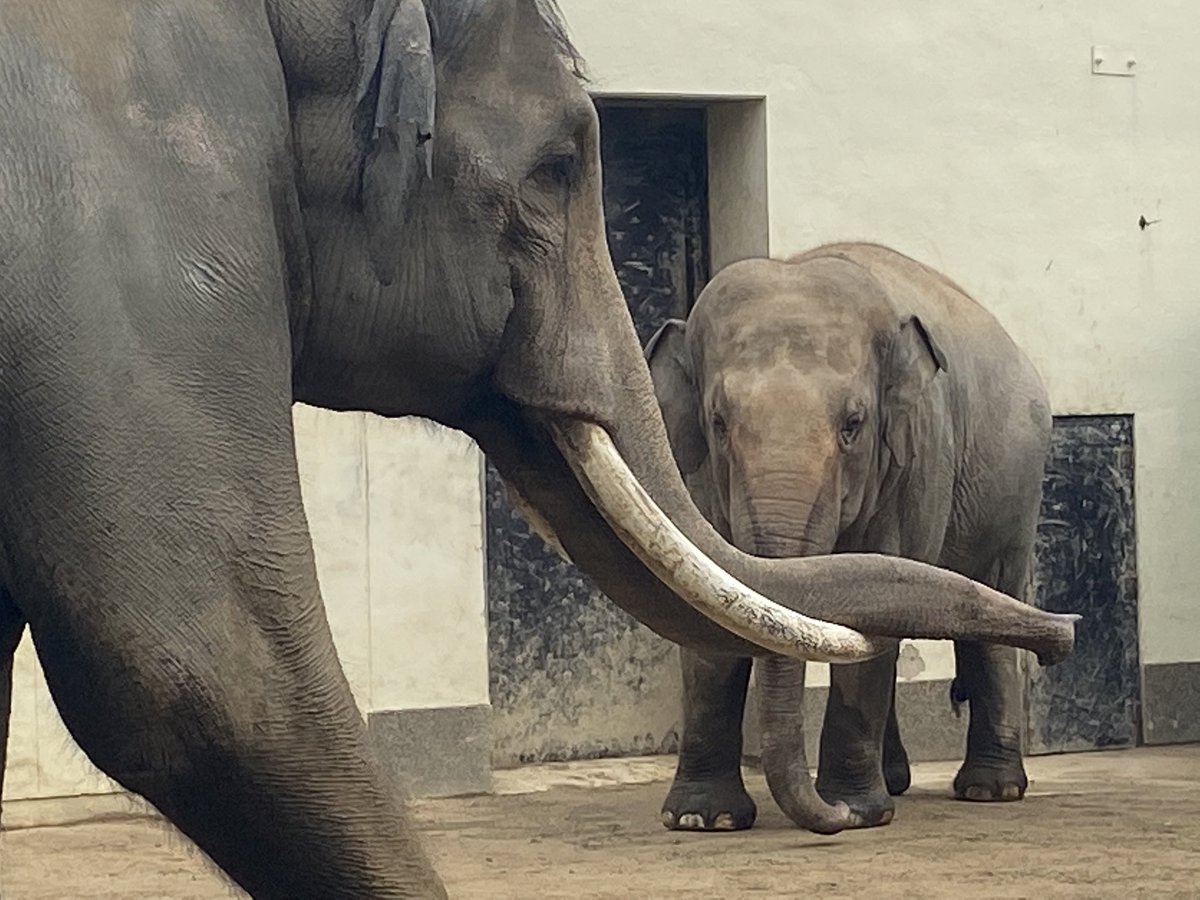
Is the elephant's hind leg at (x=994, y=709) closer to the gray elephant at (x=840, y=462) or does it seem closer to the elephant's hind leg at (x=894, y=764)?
the gray elephant at (x=840, y=462)

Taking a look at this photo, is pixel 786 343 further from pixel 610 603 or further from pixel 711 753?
pixel 610 603

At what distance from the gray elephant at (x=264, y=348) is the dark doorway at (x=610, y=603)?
5.80 metres

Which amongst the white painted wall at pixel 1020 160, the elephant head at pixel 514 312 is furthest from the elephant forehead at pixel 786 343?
the elephant head at pixel 514 312

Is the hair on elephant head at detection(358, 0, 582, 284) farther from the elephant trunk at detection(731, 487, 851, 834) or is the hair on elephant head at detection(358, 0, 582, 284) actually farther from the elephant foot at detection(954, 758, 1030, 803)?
the elephant foot at detection(954, 758, 1030, 803)

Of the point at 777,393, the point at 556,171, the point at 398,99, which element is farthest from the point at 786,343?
the point at 398,99

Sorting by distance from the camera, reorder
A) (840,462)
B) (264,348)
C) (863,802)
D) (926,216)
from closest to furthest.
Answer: (264,348)
(840,462)
(863,802)
(926,216)

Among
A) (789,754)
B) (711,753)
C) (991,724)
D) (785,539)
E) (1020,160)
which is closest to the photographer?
(789,754)

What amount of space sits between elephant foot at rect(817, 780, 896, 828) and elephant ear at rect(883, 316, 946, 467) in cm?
97

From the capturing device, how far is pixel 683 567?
3.15 meters

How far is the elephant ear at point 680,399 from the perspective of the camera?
7594mm

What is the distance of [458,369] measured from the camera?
10.4ft

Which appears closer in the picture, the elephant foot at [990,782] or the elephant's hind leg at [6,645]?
the elephant's hind leg at [6,645]

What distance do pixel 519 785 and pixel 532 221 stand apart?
5.73 m

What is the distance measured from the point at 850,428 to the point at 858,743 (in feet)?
3.13
